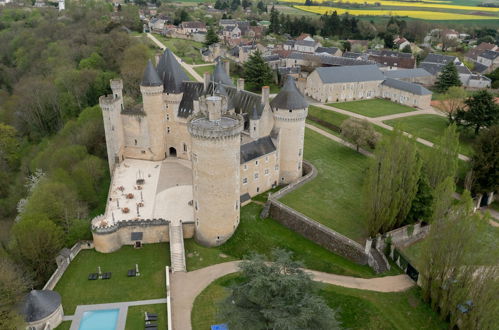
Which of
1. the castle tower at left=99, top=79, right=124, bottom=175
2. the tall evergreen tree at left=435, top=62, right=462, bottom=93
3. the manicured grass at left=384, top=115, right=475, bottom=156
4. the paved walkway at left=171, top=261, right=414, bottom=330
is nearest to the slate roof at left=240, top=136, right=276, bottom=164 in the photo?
the paved walkway at left=171, top=261, right=414, bottom=330

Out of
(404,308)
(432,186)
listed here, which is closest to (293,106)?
(432,186)

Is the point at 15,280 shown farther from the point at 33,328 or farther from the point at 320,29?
the point at 320,29

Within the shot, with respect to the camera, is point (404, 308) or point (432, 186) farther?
point (432, 186)

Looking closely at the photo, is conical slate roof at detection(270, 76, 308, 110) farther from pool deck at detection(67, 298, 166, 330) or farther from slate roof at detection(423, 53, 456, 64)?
slate roof at detection(423, 53, 456, 64)

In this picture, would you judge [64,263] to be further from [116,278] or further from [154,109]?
[154,109]

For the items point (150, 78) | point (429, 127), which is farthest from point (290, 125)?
point (429, 127)
